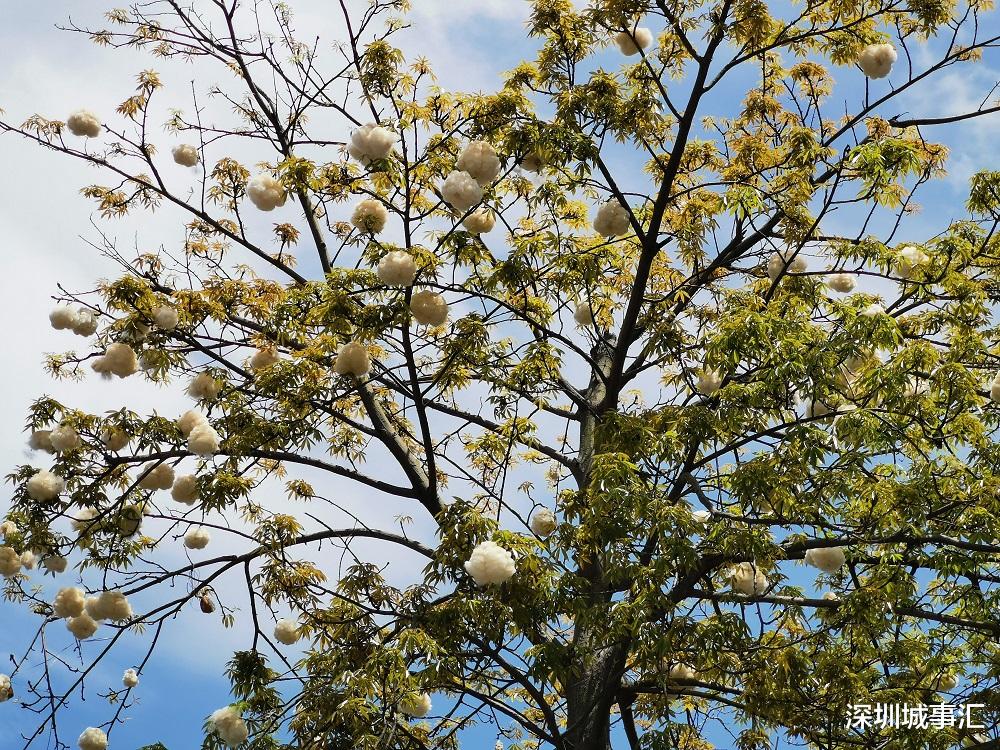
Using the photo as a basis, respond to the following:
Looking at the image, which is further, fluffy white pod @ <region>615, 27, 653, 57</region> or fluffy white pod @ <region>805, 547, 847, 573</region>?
fluffy white pod @ <region>615, 27, 653, 57</region>

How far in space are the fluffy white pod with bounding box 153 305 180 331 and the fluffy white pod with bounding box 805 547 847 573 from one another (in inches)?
183

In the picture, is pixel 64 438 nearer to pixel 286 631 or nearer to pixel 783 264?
pixel 286 631

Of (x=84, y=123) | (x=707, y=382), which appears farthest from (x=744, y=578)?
(x=84, y=123)

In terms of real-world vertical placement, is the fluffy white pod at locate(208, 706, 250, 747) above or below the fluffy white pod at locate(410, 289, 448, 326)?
below

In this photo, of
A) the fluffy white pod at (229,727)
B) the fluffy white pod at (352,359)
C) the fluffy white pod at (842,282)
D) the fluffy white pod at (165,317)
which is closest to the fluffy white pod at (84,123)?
the fluffy white pod at (165,317)

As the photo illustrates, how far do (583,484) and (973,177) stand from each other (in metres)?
3.96

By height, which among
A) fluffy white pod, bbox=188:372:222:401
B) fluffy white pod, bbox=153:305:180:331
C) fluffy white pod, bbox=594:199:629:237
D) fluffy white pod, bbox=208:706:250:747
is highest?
fluffy white pod, bbox=594:199:629:237

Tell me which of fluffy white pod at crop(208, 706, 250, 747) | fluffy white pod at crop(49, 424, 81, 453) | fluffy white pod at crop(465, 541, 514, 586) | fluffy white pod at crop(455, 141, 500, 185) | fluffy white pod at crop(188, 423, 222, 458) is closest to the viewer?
fluffy white pod at crop(465, 541, 514, 586)

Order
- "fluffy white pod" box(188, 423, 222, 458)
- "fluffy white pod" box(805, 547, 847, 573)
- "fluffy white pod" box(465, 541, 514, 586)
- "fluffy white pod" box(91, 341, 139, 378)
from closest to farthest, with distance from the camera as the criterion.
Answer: "fluffy white pod" box(465, 541, 514, 586) → "fluffy white pod" box(805, 547, 847, 573) → "fluffy white pod" box(188, 423, 222, 458) → "fluffy white pod" box(91, 341, 139, 378)

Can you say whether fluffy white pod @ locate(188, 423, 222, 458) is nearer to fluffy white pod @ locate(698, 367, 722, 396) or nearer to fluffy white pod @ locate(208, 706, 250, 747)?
fluffy white pod @ locate(208, 706, 250, 747)

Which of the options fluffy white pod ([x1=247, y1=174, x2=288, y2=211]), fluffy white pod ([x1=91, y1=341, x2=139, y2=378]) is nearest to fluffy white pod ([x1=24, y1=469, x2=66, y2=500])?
fluffy white pod ([x1=91, y1=341, x2=139, y2=378])

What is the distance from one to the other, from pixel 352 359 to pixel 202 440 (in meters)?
1.31

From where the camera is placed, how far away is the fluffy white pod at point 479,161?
6285mm

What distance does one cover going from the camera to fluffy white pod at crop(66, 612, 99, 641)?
315 inches
